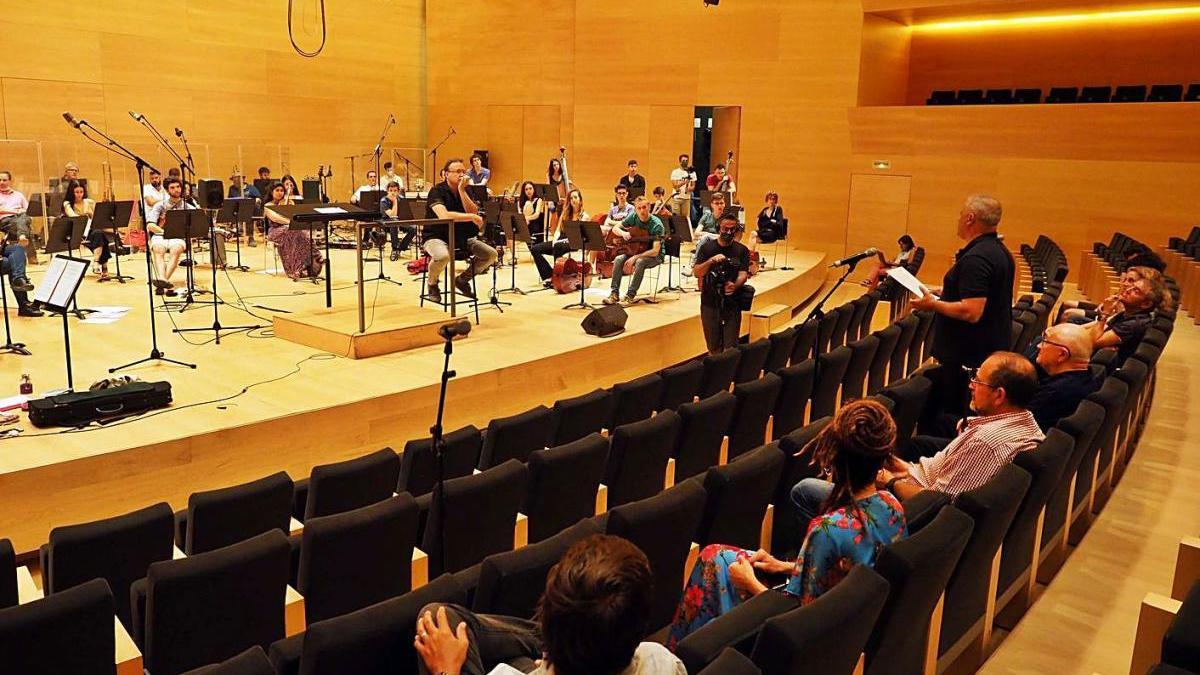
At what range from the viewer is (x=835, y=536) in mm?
2197

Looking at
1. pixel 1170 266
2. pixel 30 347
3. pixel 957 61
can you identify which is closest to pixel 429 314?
pixel 30 347

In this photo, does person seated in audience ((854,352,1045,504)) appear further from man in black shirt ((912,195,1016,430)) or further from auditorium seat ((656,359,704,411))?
auditorium seat ((656,359,704,411))

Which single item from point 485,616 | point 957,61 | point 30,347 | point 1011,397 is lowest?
point 30,347

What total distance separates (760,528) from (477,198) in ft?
23.4

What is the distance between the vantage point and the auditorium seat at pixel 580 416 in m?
4.19

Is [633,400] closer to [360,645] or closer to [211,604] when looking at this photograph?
[211,604]

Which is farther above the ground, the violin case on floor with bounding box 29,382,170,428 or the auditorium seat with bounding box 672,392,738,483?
the auditorium seat with bounding box 672,392,738,483

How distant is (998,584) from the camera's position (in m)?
2.86

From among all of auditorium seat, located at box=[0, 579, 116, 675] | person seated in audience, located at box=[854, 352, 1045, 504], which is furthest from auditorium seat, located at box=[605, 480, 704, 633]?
auditorium seat, located at box=[0, 579, 116, 675]

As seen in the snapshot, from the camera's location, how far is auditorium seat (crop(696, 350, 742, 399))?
4977 mm

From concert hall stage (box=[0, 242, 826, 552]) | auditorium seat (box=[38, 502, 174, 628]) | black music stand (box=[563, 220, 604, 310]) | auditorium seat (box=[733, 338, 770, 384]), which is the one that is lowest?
concert hall stage (box=[0, 242, 826, 552])

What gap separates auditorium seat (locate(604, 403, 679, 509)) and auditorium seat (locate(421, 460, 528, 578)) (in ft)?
1.73

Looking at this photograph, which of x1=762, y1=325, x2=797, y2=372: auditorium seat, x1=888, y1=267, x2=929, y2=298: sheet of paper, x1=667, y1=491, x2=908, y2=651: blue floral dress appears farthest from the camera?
x1=762, y1=325, x2=797, y2=372: auditorium seat

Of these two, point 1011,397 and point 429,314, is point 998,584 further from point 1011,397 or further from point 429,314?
point 429,314
